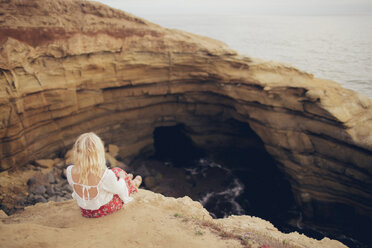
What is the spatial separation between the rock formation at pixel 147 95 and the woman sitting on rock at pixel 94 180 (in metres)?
6.02

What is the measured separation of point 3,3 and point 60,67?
2.51 meters

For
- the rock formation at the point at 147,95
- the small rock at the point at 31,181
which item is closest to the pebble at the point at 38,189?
the small rock at the point at 31,181

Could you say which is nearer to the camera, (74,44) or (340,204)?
(74,44)

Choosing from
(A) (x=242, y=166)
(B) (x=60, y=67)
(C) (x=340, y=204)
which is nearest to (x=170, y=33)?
(B) (x=60, y=67)

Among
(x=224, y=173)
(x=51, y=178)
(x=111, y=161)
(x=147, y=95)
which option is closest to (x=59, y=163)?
(x=51, y=178)

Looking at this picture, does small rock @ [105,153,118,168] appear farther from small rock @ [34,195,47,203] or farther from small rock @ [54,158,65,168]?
small rock @ [34,195,47,203]

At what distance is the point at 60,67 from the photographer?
9250 mm

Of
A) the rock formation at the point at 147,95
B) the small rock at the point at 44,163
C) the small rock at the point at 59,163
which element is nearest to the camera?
the rock formation at the point at 147,95

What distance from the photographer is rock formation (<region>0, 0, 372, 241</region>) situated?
8.59 m

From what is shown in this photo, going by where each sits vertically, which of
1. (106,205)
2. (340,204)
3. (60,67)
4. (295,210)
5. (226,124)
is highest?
(60,67)

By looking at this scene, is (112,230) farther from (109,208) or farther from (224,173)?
(224,173)

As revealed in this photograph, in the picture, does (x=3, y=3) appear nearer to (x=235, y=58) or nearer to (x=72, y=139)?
(x=72, y=139)

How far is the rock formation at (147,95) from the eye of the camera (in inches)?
338

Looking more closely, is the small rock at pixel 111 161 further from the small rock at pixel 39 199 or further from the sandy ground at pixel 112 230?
the sandy ground at pixel 112 230
